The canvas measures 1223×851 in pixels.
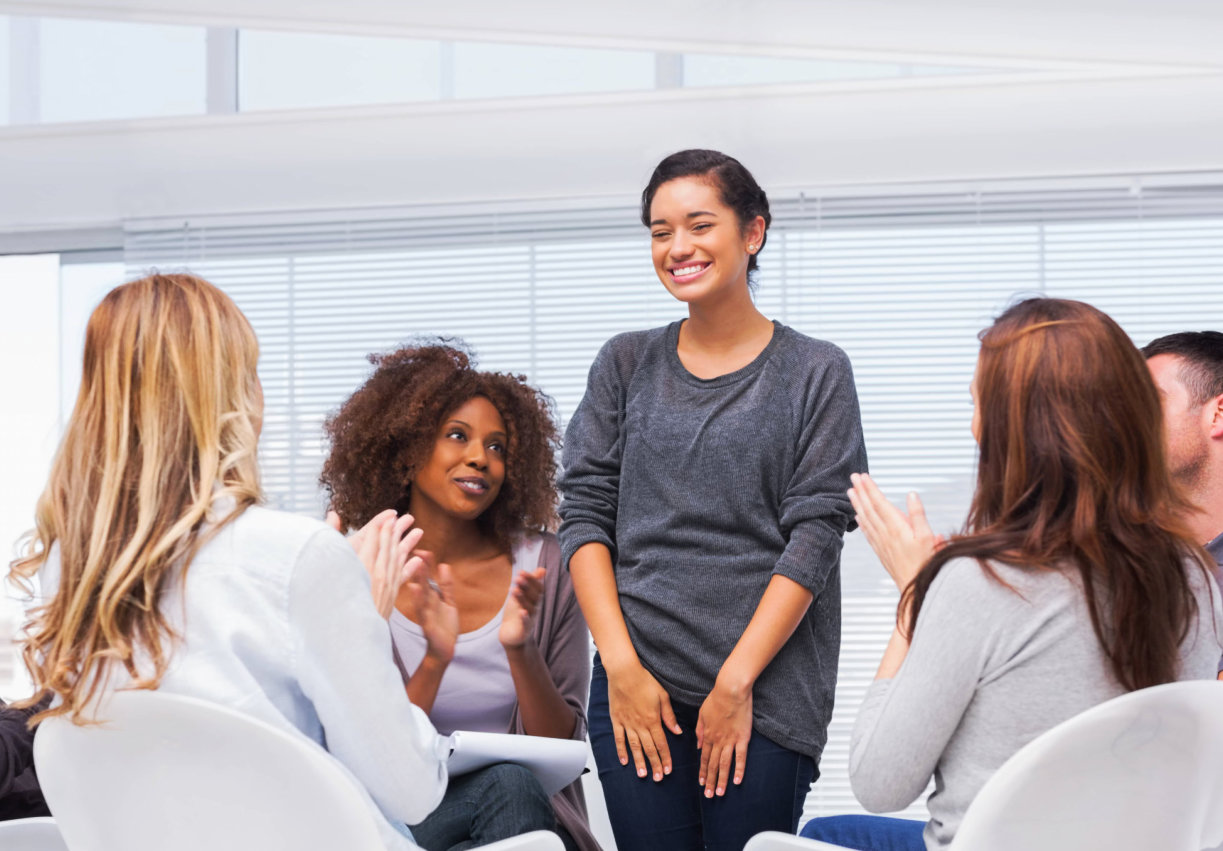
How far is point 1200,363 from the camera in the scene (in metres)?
1.97

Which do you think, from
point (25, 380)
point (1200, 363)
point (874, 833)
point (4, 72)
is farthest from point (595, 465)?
point (4, 72)

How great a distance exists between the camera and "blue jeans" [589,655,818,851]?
5.57 feet

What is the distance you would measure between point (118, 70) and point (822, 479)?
3.43 m

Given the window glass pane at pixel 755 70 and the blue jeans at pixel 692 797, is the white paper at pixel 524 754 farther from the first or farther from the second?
the window glass pane at pixel 755 70

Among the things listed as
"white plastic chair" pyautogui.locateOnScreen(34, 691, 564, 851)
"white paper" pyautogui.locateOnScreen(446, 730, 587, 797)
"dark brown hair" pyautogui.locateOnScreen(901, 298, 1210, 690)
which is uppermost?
"dark brown hair" pyautogui.locateOnScreen(901, 298, 1210, 690)

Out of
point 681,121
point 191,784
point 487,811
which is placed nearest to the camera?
point 191,784

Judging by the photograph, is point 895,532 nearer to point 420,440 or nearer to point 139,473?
point 139,473

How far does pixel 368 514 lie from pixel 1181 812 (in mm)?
1536

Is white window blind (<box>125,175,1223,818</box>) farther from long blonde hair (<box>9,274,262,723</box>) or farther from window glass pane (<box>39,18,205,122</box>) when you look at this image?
long blonde hair (<box>9,274,262,723</box>)

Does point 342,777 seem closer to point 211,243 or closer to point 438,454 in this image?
point 438,454

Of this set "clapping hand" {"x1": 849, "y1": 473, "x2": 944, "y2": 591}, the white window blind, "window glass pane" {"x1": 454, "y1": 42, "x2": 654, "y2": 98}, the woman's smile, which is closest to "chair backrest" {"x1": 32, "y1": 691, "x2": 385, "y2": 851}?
"clapping hand" {"x1": 849, "y1": 473, "x2": 944, "y2": 591}

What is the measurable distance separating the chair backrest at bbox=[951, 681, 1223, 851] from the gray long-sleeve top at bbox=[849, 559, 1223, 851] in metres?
0.08

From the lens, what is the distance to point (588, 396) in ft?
6.39

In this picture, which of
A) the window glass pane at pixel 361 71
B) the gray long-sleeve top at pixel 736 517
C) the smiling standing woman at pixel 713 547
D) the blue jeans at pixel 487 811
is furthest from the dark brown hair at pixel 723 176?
the window glass pane at pixel 361 71
